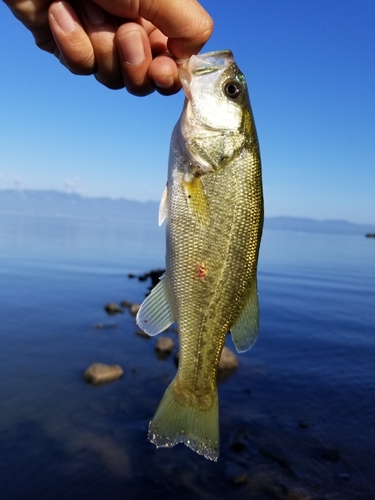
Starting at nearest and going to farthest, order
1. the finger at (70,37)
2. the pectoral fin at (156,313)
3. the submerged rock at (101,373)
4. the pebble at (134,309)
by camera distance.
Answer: the finger at (70,37), the pectoral fin at (156,313), the submerged rock at (101,373), the pebble at (134,309)

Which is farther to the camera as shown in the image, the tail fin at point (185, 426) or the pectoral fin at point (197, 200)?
the tail fin at point (185, 426)

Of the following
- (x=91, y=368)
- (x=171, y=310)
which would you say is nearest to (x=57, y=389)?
(x=91, y=368)

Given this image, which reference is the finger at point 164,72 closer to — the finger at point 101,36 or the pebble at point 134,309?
the finger at point 101,36

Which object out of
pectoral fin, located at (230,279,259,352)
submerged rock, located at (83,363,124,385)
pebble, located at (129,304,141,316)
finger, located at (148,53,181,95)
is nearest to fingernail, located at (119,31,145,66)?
finger, located at (148,53,181,95)

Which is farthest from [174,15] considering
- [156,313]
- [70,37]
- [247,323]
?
[247,323]

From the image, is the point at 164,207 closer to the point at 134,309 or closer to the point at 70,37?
the point at 70,37

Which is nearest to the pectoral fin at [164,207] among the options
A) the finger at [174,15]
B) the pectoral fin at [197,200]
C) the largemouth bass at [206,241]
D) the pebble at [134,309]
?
the largemouth bass at [206,241]
